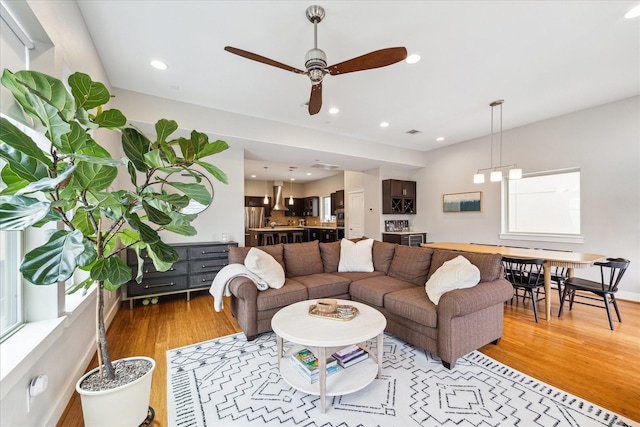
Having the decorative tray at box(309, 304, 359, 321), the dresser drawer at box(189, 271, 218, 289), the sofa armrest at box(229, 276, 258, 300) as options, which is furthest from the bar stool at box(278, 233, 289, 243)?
the decorative tray at box(309, 304, 359, 321)

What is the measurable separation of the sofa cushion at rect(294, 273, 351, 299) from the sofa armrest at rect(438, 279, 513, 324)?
1.29 meters

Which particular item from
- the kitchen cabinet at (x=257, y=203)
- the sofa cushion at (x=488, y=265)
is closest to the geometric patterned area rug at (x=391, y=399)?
the sofa cushion at (x=488, y=265)

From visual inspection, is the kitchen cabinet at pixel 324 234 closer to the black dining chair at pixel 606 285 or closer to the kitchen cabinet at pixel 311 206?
the kitchen cabinet at pixel 311 206

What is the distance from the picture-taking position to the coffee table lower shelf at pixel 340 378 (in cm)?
184

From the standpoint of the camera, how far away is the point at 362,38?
260 cm

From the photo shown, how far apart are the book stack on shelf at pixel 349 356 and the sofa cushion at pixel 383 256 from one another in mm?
1663

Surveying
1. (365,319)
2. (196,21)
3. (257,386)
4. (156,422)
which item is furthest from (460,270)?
(196,21)

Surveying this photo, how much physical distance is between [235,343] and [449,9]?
370 cm

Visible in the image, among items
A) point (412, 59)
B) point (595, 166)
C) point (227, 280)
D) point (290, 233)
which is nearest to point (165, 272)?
point (227, 280)

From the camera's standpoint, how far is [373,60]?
7.09 feet

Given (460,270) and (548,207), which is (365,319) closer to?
(460,270)

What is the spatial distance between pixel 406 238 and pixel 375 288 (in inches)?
155

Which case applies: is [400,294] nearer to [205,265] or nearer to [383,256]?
[383,256]

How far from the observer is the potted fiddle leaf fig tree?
0.98 meters
